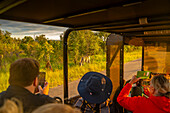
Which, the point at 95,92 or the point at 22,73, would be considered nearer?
the point at 22,73

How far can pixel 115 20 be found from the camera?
249cm

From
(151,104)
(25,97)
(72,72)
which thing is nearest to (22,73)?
(25,97)

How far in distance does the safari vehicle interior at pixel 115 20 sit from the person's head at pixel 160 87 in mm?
836

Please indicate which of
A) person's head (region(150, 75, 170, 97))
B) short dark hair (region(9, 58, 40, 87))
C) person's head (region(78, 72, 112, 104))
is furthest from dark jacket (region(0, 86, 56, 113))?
person's head (region(150, 75, 170, 97))

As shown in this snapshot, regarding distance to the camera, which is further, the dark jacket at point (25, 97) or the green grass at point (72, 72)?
the green grass at point (72, 72)

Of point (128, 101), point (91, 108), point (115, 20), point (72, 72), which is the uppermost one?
point (115, 20)

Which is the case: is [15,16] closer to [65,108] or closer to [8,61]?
[65,108]

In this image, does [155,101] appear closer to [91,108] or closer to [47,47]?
[91,108]

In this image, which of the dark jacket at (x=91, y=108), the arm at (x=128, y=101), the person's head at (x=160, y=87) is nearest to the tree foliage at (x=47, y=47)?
the dark jacket at (x=91, y=108)

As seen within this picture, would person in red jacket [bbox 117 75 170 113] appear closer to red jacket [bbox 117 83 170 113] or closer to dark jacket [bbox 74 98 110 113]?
red jacket [bbox 117 83 170 113]

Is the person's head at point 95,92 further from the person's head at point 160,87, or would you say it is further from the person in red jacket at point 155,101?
the person's head at point 160,87

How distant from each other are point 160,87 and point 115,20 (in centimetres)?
130

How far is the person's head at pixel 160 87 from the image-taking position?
67.1 inches

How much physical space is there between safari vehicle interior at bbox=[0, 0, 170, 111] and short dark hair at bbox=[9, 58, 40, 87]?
22.2 inches
